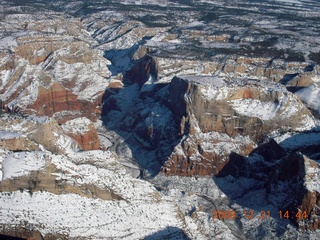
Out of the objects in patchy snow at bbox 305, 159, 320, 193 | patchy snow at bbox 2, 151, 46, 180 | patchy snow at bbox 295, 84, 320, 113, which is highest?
patchy snow at bbox 2, 151, 46, 180

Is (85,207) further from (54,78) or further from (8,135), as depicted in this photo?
(54,78)

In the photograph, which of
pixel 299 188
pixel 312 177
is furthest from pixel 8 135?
pixel 312 177

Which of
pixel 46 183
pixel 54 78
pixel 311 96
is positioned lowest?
pixel 54 78

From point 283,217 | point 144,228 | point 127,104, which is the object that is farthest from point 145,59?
point 144,228

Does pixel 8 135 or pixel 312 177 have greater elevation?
pixel 8 135
